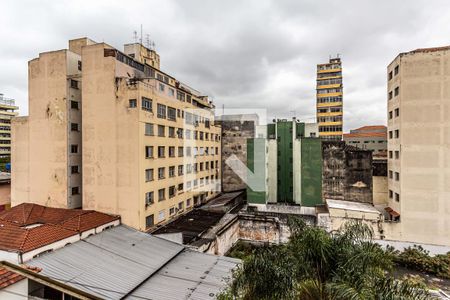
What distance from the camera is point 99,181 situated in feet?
78.8

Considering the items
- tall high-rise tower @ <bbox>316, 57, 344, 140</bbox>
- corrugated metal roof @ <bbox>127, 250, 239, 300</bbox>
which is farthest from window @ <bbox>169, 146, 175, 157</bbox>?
tall high-rise tower @ <bbox>316, 57, 344, 140</bbox>

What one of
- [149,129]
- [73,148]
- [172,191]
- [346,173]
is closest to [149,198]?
[172,191]

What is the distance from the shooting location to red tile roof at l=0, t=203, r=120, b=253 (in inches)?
537

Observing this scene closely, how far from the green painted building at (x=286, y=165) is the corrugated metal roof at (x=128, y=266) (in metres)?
17.5

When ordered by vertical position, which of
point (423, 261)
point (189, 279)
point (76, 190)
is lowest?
point (423, 261)

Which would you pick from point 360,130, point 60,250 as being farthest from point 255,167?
point 360,130

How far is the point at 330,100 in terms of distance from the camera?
53469 millimetres

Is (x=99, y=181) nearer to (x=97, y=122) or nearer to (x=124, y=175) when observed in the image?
(x=124, y=175)

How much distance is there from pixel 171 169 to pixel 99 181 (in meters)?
7.54

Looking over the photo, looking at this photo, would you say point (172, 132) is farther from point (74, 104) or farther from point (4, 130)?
point (4, 130)

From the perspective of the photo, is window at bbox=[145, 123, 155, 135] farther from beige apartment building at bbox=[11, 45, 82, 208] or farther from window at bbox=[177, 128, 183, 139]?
beige apartment building at bbox=[11, 45, 82, 208]

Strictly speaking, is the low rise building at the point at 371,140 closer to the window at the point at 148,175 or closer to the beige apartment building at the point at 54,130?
the window at the point at 148,175

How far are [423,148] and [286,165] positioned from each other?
18902 millimetres

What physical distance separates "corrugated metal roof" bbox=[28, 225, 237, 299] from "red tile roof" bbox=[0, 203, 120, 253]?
34.4 inches
